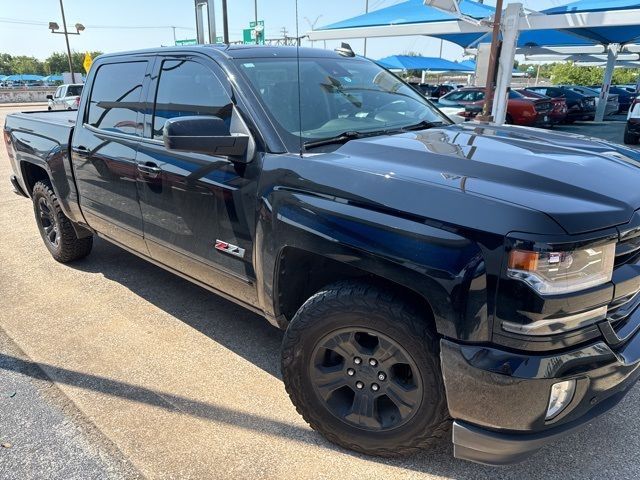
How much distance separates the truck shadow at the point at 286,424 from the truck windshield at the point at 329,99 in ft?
4.77

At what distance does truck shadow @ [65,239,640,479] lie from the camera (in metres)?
2.24

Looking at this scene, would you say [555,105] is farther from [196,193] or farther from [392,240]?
[392,240]

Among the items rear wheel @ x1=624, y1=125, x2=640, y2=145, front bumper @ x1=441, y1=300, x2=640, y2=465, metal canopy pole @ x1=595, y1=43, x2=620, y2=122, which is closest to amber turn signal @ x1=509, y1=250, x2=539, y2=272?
front bumper @ x1=441, y1=300, x2=640, y2=465

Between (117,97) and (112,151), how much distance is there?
0.45 metres

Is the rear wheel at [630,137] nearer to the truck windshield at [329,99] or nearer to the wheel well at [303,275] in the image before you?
the truck windshield at [329,99]

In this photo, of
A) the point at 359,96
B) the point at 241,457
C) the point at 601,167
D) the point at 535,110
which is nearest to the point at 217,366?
the point at 241,457

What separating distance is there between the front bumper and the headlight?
25cm

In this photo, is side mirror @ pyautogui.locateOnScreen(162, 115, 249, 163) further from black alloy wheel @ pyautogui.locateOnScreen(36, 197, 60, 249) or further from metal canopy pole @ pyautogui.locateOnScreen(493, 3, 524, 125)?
metal canopy pole @ pyautogui.locateOnScreen(493, 3, 524, 125)

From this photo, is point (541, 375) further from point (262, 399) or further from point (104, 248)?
point (104, 248)

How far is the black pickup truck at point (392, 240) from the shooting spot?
5.74 ft

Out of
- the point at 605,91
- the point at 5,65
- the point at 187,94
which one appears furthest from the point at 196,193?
the point at 5,65

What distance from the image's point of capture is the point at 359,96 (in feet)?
10.1

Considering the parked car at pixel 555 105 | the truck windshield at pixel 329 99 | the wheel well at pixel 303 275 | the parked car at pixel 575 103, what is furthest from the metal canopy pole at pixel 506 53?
the parked car at pixel 575 103

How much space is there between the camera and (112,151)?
3525mm
